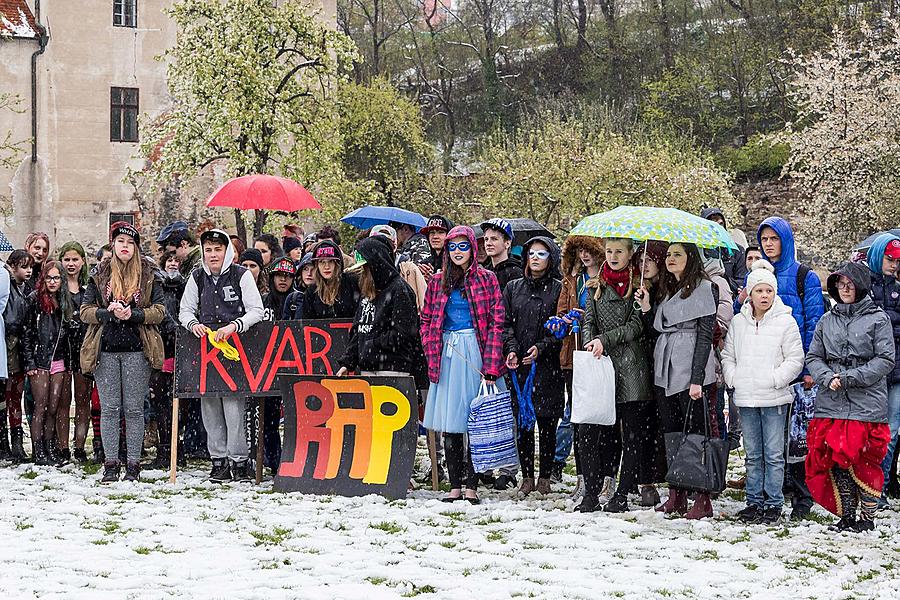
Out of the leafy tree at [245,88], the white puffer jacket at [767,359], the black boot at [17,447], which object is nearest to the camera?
the white puffer jacket at [767,359]

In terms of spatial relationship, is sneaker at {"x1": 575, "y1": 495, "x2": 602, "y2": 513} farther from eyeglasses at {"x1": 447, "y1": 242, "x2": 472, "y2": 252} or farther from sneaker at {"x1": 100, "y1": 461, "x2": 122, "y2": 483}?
sneaker at {"x1": 100, "y1": 461, "x2": 122, "y2": 483}

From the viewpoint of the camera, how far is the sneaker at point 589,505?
8716 mm

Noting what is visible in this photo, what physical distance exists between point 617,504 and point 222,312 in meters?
3.54

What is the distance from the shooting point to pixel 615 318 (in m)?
8.82

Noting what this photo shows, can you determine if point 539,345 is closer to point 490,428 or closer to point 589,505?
point 490,428

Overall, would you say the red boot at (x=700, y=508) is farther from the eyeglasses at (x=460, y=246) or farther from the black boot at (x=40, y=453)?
the black boot at (x=40, y=453)

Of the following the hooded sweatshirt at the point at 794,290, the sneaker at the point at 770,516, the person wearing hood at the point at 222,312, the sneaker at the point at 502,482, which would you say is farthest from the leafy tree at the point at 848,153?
the person wearing hood at the point at 222,312

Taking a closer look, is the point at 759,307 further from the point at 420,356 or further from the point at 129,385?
the point at 129,385

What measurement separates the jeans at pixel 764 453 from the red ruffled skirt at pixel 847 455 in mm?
238

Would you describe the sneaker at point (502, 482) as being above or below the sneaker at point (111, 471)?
below

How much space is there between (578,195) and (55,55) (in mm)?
15122

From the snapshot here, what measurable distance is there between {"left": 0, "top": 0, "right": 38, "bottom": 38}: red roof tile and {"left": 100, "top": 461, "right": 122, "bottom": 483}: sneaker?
2671 cm

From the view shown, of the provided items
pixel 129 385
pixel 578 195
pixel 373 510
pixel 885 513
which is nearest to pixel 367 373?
pixel 373 510

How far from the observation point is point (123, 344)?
9891 millimetres
